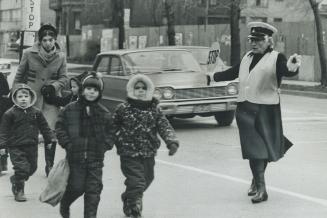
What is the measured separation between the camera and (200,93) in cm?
1523

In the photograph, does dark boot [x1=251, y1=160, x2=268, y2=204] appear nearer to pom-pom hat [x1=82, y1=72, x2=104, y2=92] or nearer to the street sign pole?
pom-pom hat [x1=82, y1=72, x2=104, y2=92]

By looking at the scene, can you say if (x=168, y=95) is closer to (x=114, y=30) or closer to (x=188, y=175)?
(x=188, y=175)

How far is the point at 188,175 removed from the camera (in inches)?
398

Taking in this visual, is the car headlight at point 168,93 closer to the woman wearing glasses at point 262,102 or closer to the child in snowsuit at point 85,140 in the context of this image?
the woman wearing glasses at point 262,102

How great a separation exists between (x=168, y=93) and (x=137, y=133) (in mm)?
7641

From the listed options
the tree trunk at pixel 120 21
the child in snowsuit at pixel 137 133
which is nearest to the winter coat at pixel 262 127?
the child in snowsuit at pixel 137 133

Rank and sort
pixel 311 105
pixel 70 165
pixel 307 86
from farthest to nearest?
pixel 307 86, pixel 311 105, pixel 70 165

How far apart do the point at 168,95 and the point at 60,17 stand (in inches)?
2358

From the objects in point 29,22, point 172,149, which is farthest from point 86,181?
point 29,22

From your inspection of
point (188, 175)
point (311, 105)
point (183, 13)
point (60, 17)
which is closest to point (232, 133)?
point (188, 175)

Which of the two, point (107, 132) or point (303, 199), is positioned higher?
point (107, 132)

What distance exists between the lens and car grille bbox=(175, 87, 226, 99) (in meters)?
15.0

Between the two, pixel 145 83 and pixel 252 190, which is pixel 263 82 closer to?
pixel 252 190

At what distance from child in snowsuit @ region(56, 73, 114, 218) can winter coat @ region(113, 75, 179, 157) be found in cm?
25
